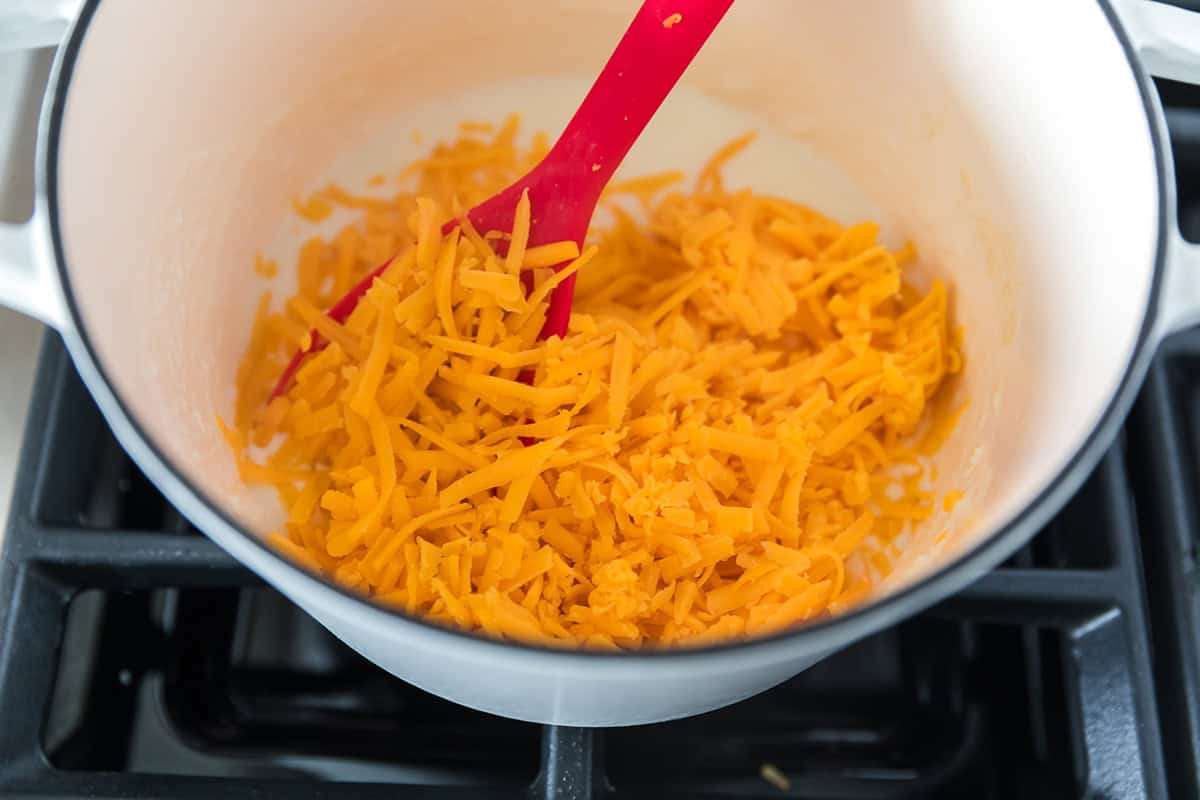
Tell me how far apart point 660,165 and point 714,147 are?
2.0 inches

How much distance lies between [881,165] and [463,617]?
0.50 metres

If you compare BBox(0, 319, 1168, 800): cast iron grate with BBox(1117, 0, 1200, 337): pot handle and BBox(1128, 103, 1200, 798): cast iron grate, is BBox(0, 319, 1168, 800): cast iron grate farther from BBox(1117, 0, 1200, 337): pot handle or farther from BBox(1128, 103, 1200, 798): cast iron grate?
BBox(1117, 0, 1200, 337): pot handle

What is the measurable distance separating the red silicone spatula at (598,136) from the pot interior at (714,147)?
0.12 meters

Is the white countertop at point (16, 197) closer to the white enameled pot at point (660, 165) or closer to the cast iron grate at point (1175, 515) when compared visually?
the white enameled pot at point (660, 165)

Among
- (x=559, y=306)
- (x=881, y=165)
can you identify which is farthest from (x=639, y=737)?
(x=881, y=165)

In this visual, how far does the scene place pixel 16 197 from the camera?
74 cm

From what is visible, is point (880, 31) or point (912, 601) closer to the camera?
point (912, 601)

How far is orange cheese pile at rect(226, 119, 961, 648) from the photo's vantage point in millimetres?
604

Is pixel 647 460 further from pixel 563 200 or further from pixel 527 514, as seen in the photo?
pixel 563 200

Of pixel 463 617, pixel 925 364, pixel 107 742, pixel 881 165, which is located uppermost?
pixel 881 165

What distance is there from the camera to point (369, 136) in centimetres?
82

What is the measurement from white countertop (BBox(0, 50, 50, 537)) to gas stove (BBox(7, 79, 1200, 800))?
0.21 feet

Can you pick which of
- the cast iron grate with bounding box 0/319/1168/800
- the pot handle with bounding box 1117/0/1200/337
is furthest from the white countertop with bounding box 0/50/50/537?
the pot handle with bounding box 1117/0/1200/337

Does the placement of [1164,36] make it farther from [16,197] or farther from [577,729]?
[16,197]
